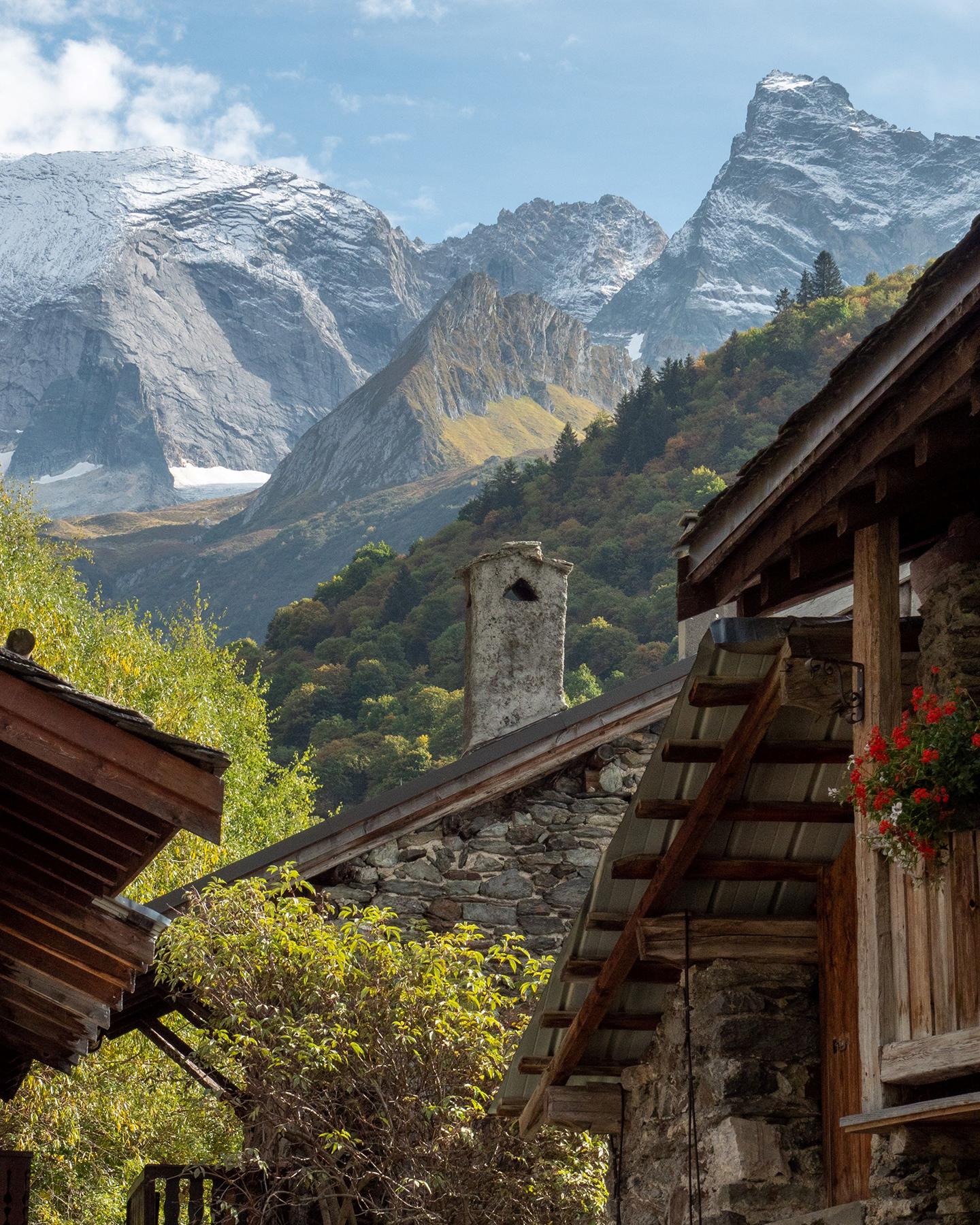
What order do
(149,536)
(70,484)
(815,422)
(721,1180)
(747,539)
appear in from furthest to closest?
(70,484), (149,536), (721,1180), (747,539), (815,422)

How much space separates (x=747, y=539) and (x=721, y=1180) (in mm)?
2524

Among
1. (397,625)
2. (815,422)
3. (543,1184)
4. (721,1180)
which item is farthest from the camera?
(397,625)

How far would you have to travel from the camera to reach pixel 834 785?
19.5ft

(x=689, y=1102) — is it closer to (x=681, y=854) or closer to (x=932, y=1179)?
(x=681, y=854)

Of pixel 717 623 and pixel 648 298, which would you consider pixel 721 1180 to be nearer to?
pixel 717 623

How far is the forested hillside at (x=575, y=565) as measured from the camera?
39.6m

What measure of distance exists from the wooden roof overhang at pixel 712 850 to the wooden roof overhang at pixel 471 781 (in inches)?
144

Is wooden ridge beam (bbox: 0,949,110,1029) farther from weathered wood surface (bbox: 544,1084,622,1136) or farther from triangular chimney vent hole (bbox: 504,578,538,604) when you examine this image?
triangular chimney vent hole (bbox: 504,578,538,604)

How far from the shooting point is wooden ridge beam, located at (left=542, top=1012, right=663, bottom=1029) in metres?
7.00

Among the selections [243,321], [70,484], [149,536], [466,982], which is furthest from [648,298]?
[466,982]

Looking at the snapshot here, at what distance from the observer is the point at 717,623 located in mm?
4855

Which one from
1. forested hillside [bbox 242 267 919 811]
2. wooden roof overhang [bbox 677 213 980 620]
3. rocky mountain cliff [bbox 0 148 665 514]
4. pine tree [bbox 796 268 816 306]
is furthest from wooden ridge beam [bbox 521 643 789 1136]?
rocky mountain cliff [bbox 0 148 665 514]

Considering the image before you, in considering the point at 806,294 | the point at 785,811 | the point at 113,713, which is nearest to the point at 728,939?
the point at 785,811

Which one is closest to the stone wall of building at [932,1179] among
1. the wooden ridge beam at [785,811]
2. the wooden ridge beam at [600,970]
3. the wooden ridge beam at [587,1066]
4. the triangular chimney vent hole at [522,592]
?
A: the wooden ridge beam at [785,811]
